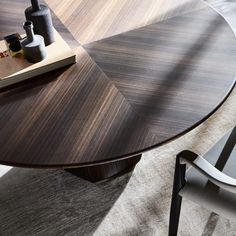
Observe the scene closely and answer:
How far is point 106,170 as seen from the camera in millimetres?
1398

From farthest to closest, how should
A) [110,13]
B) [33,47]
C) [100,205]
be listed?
[100,205], [110,13], [33,47]

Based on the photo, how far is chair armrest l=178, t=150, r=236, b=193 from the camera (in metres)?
0.84

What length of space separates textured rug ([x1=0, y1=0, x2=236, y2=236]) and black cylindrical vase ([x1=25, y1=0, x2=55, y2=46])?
0.60m

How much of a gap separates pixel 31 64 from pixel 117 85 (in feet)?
0.77

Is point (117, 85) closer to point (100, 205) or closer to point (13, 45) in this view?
point (13, 45)

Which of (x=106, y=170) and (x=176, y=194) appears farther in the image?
(x=106, y=170)

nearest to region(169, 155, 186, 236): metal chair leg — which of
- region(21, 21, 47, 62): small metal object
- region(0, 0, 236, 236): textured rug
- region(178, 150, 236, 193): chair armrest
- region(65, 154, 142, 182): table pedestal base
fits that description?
region(178, 150, 236, 193): chair armrest

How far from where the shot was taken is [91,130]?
2.91 feet

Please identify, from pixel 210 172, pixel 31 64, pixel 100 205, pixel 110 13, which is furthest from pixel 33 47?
pixel 100 205

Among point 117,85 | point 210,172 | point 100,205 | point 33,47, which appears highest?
point 33,47

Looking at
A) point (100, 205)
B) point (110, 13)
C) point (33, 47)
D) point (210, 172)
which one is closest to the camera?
point (210, 172)

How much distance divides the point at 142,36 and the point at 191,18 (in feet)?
0.61

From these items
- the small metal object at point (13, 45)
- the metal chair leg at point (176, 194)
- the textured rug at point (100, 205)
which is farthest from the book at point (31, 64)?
the textured rug at point (100, 205)

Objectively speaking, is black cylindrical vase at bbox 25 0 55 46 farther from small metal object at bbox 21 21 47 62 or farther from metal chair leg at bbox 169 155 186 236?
metal chair leg at bbox 169 155 186 236
